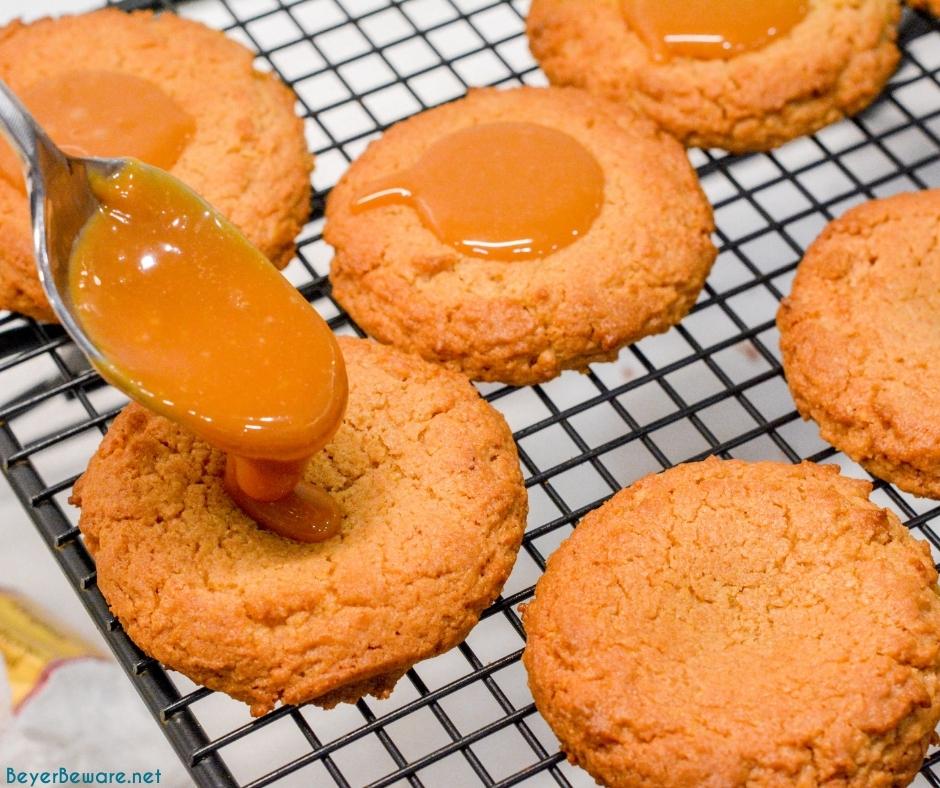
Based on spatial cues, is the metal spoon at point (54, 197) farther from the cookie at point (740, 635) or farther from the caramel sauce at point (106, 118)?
the cookie at point (740, 635)

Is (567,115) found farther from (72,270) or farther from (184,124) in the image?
(72,270)

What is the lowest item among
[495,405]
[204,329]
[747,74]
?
[495,405]

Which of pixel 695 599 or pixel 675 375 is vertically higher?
pixel 695 599

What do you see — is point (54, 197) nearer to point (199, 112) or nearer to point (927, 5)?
point (199, 112)

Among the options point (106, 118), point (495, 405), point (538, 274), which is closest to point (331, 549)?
point (538, 274)

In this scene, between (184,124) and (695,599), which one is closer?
(695,599)

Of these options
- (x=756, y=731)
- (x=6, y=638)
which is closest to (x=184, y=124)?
(x=6, y=638)
